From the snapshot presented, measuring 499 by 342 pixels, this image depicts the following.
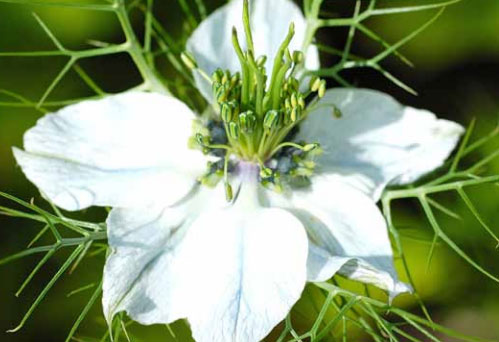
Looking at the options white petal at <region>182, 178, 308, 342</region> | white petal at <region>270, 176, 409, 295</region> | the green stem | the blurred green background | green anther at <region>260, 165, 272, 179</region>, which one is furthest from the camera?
the blurred green background

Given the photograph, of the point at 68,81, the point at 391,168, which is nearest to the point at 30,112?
the point at 68,81

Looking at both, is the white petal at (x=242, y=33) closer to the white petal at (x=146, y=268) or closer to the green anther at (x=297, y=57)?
the green anther at (x=297, y=57)

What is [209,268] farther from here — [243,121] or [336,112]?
[336,112]

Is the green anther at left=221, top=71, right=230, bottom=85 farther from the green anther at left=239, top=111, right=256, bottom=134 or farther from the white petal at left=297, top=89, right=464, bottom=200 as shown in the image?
the white petal at left=297, top=89, right=464, bottom=200

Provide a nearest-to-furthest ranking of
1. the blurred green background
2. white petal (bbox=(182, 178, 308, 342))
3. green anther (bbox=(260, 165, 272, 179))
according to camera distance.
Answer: white petal (bbox=(182, 178, 308, 342)) < green anther (bbox=(260, 165, 272, 179)) < the blurred green background

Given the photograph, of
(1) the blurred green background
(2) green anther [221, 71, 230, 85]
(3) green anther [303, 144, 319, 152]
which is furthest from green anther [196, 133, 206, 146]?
(1) the blurred green background

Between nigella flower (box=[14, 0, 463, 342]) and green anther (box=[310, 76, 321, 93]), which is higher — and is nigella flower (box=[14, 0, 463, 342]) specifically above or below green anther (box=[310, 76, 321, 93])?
below

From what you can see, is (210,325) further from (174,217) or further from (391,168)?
(391,168)
